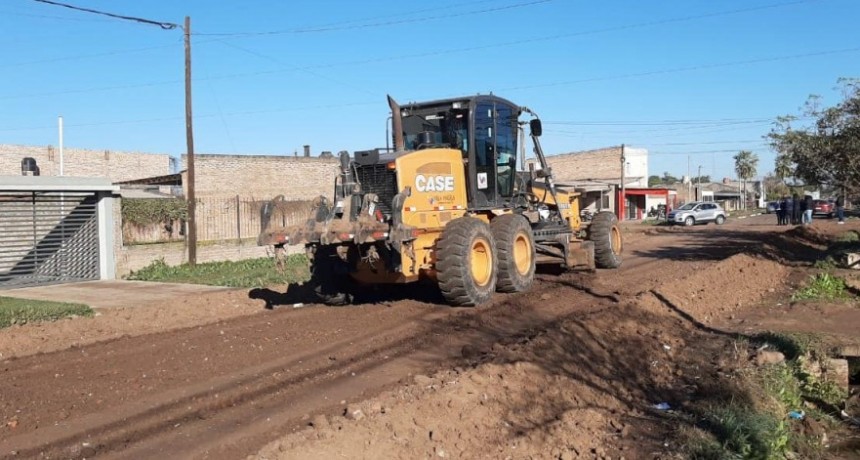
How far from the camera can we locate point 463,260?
452 inches

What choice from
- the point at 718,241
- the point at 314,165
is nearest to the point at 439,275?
the point at 718,241

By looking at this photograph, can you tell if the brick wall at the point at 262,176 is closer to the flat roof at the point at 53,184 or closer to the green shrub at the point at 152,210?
the green shrub at the point at 152,210

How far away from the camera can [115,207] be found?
2122 cm

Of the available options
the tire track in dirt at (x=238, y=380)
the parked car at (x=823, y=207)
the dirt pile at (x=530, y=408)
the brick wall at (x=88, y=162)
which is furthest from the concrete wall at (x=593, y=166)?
the dirt pile at (x=530, y=408)

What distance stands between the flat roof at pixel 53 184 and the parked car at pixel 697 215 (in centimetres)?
3734

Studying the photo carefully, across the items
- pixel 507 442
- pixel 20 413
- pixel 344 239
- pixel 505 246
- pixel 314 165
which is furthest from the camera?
pixel 314 165

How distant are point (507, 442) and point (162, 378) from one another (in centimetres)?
399

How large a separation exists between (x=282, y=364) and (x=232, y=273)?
1287 cm

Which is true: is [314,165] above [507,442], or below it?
above

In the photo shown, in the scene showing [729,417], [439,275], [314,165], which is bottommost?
[729,417]

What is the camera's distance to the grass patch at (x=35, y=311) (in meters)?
12.2

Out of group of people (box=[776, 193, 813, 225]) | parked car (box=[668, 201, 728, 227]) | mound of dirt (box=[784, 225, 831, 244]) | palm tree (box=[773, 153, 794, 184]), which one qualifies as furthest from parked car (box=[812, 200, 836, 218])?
palm tree (box=[773, 153, 794, 184])

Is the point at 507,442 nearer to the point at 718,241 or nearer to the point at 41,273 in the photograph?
the point at 41,273

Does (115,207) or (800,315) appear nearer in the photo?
(800,315)
